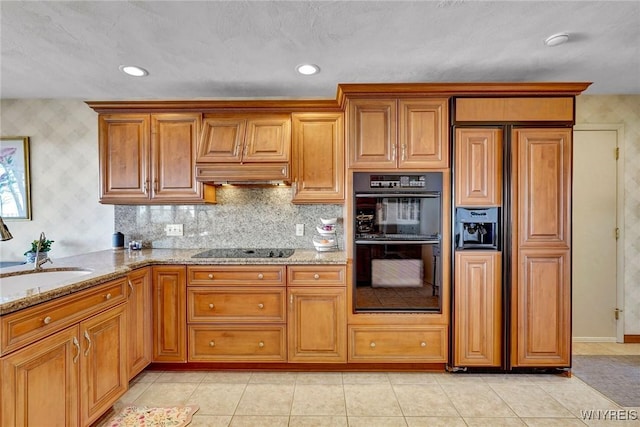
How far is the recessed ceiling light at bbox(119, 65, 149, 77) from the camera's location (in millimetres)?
2408

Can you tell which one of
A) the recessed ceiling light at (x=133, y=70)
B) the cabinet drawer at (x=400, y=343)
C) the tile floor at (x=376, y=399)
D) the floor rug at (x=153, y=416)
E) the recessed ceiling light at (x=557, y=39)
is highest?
the recessed ceiling light at (x=133, y=70)

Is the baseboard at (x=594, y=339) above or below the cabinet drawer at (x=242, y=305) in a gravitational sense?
below

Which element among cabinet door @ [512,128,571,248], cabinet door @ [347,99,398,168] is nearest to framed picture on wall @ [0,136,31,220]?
cabinet door @ [347,99,398,168]

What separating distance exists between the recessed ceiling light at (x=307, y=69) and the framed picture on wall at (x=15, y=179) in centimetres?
292

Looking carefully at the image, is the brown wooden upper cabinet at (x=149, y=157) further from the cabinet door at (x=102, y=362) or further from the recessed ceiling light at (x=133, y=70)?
the cabinet door at (x=102, y=362)

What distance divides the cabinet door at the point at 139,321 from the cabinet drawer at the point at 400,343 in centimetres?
160

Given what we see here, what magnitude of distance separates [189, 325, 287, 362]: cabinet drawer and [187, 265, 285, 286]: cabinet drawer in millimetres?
353

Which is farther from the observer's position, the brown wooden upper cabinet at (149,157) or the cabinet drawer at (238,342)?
the brown wooden upper cabinet at (149,157)

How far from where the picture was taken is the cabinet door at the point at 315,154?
2701mm

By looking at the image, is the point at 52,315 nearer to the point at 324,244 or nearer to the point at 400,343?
the point at 324,244

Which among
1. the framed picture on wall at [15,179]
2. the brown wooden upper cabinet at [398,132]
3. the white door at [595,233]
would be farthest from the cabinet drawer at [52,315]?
the white door at [595,233]

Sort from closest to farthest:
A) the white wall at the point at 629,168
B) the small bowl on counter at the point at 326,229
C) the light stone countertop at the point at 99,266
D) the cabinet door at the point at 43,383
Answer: the cabinet door at the point at 43,383, the light stone countertop at the point at 99,266, the small bowl on counter at the point at 326,229, the white wall at the point at 629,168

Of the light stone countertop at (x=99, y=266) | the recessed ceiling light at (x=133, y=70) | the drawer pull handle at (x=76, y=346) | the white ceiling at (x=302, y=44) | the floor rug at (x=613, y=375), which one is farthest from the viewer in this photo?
the recessed ceiling light at (x=133, y=70)

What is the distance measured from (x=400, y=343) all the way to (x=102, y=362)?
2023 millimetres
